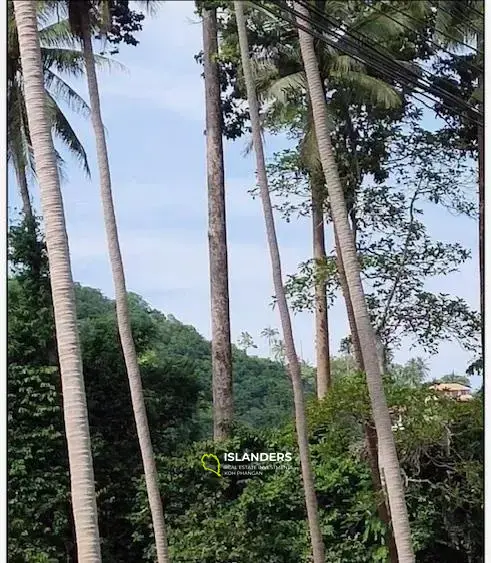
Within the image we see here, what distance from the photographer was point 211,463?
4.29 meters

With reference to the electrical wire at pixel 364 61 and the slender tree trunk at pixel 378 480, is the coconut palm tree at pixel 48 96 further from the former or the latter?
the slender tree trunk at pixel 378 480

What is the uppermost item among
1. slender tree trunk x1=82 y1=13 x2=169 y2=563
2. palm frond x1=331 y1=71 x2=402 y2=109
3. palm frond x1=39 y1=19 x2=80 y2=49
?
palm frond x1=39 y1=19 x2=80 y2=49

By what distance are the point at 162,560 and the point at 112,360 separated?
88cm

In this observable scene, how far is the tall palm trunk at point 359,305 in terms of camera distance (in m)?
3.58

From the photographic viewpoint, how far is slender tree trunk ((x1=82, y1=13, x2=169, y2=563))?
3855 millimetres

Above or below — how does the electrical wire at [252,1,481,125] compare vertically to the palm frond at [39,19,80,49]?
below

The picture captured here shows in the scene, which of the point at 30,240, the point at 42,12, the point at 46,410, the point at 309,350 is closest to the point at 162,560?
the point at 46,410

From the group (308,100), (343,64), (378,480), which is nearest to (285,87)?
(308,100)

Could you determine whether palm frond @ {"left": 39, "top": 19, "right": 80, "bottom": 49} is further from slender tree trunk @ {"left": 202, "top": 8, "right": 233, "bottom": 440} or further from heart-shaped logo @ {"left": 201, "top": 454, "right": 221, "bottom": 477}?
heart-shaped logo @ {"left": 201, "top": 454, "right": 221, "bottom": 477}

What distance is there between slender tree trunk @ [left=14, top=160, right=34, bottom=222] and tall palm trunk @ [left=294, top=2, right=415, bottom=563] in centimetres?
113

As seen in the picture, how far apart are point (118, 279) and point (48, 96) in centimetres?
77

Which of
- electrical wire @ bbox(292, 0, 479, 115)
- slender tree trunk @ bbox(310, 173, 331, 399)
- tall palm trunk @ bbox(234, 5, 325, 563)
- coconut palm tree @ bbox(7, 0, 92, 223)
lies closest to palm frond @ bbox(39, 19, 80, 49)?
coconut palm tree @ bbox(7, 0, 92, 223)

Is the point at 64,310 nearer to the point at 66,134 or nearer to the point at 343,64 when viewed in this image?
the point at 66,134

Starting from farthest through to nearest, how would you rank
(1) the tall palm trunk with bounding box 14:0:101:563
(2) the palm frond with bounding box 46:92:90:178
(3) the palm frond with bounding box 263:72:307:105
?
(3) the palm frond with bounding box 263:72:307:105, (2) the palm frond with bounding box 46:92:90:178, (1) the tall palm trunk with bounding box 14:0:101:563
